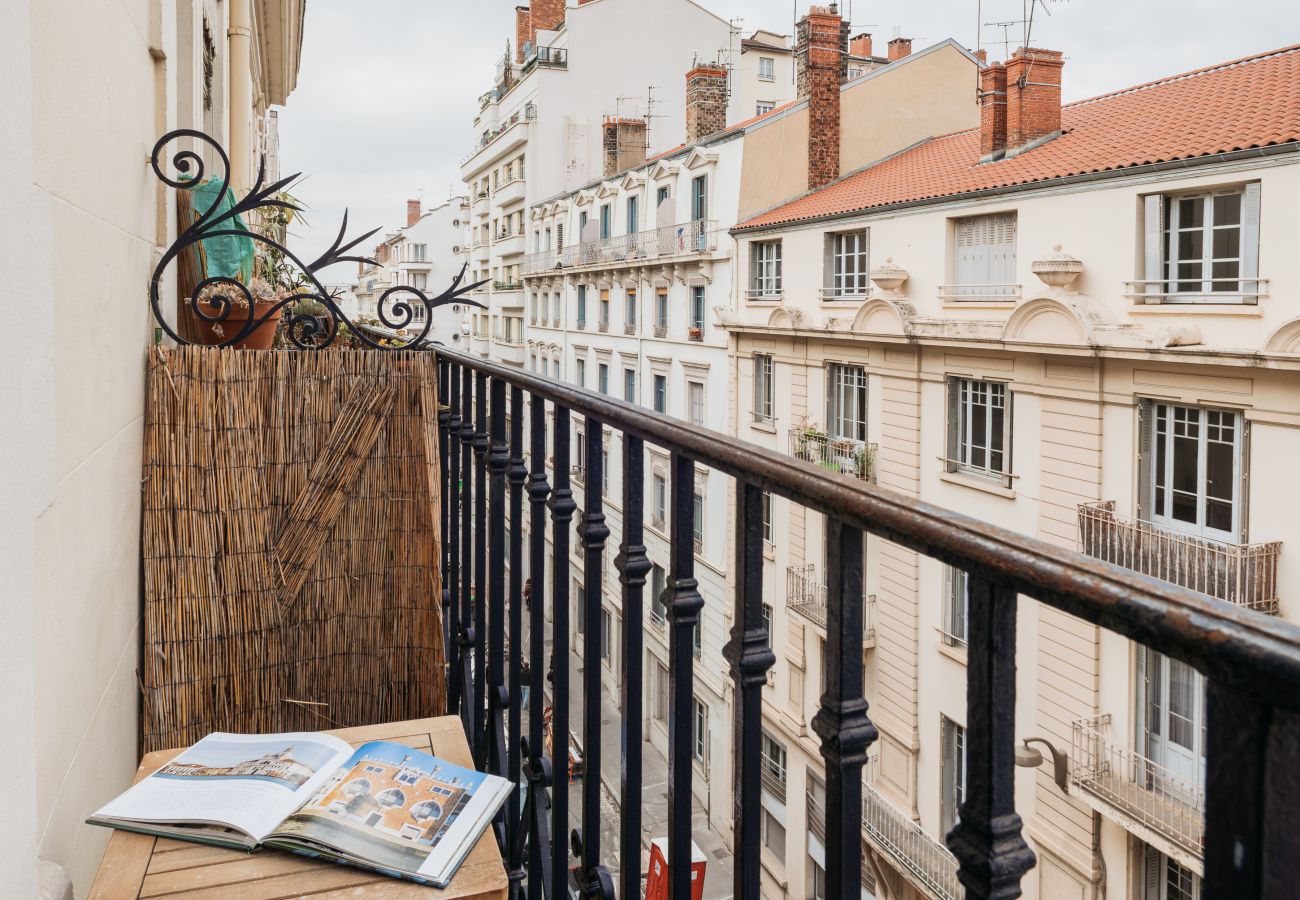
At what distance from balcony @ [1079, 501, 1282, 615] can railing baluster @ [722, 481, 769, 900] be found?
32.5ft

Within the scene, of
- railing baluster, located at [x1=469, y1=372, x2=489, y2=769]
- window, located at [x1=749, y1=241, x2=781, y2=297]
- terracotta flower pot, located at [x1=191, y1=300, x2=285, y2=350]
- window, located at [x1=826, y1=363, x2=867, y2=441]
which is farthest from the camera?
window, located at [x1=749, y1=241, x2=781, y2=297]

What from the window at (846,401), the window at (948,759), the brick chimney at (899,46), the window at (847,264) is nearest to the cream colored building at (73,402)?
the window at (948,759)

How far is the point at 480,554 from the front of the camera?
2182 mm

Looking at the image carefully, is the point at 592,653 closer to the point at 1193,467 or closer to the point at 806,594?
the point at 1193,467

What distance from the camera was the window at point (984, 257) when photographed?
12359 millimetres

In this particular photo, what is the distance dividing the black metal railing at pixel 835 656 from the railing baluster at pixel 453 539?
556mm

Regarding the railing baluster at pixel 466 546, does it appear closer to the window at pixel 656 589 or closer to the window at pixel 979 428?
the window at pixel 979 428

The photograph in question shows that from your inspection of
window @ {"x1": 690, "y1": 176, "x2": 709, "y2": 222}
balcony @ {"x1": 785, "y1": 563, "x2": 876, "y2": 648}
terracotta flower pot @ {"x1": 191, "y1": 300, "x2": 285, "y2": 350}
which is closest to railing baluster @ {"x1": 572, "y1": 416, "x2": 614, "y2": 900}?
terracotta flower pot @ {"x1": 191, "y1": 300, "x2": 285, "y2": 350}

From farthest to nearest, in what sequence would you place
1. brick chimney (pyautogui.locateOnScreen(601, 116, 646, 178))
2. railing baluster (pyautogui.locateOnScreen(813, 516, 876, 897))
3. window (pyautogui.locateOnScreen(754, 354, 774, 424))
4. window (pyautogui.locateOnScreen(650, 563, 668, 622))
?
brick chimney (pyautogui.locateOnScreen(601, 116, 646, 178)) → window (pyautogui.locateOnScreen(650, 563, 668, 622)) → window (pyautogui.locateOnScreen(754, 354, 774, 424)) → railing baluster (pyautogui.locateOnScreen(813, 516, 876, 897))

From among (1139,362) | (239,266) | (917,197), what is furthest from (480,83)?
(239,266)

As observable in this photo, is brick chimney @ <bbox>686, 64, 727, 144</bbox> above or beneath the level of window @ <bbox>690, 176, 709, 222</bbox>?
above

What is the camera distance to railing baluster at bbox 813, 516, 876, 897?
0.80 meters

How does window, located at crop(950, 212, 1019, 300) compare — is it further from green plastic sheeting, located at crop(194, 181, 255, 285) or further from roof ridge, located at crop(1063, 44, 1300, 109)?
green plastic sheeting, located at crop(194, 181, 255, 285)

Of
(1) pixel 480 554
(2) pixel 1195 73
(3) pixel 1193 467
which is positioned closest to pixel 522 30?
(2) pixel 1195 73
